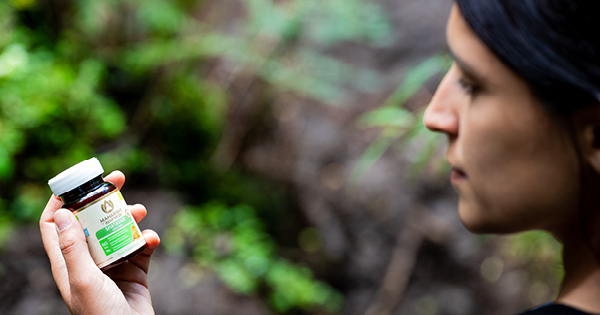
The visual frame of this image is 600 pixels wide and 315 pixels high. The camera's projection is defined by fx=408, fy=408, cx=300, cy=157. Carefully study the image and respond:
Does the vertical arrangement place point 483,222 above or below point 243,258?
above

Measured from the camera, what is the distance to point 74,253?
806mm

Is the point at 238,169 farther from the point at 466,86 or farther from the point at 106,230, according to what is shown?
the point at 466,86

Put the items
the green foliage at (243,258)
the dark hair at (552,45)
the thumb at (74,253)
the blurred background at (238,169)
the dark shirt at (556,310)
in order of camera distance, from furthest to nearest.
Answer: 1. the green foliage at (243,258)
2. the blurred background at (238,169)
3. the thumb at (74,253)
4. the dark shirt at (556,310)
5. the dark hair at (552,45)

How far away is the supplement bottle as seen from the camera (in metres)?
0.87

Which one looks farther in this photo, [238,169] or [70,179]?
[238,169]

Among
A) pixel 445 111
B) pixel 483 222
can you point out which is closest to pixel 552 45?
pixel 445 111

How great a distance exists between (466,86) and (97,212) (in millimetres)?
795

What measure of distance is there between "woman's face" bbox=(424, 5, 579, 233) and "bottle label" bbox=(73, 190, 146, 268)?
2.33ft

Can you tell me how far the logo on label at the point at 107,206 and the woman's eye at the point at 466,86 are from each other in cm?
77

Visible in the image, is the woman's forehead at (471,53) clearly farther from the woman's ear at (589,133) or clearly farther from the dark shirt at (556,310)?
the dark shirt at (556,310)

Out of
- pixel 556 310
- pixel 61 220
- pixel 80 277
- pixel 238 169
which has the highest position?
pixel 61 220

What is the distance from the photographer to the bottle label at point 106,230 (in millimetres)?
Result: 869

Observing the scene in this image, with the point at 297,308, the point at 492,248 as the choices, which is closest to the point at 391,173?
the point at 492,248

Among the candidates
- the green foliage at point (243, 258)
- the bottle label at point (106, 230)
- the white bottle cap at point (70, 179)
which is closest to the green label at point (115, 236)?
the bottle label at point (106, 230)
